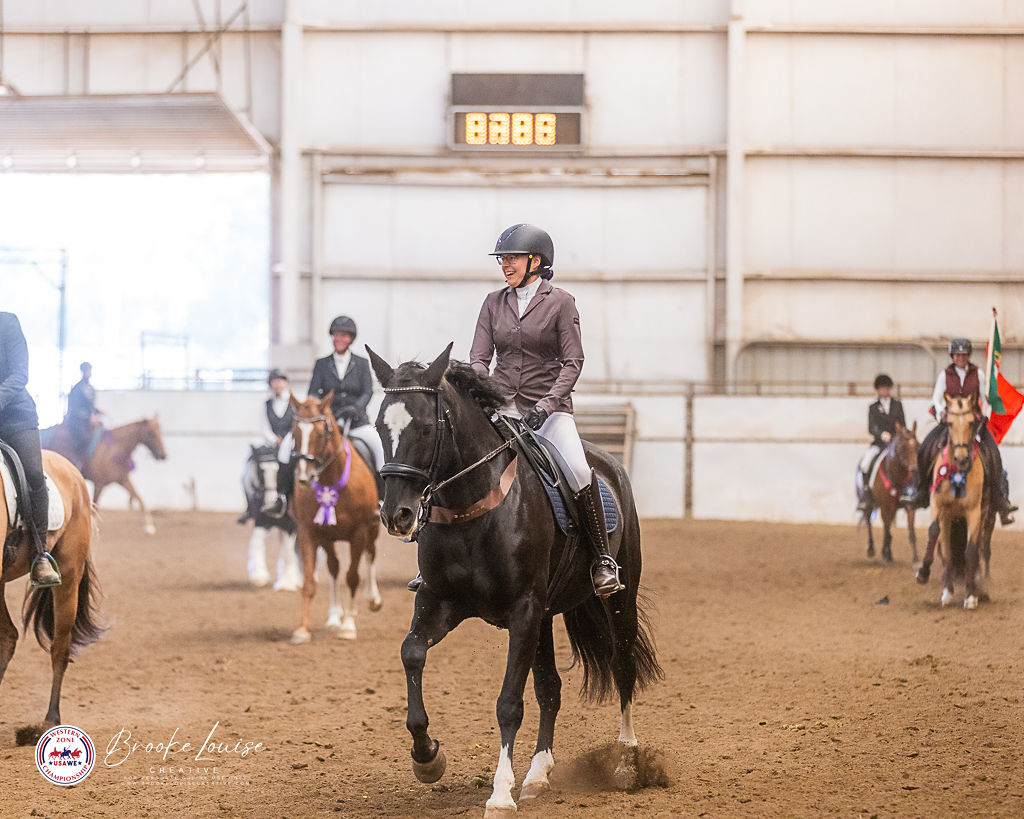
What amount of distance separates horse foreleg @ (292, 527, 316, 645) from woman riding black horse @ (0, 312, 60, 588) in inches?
121

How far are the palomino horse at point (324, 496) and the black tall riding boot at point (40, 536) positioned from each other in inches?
117

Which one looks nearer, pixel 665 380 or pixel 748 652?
pixel 748 652

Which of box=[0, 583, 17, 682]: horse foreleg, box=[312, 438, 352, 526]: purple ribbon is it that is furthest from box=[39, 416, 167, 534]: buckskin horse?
box=[0, 583, 17, 682]: horse foreleg

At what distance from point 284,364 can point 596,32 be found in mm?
7719

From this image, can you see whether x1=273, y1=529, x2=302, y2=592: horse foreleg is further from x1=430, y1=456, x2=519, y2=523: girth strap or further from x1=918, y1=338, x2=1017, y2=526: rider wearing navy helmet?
x1=430, y1=456, x2=519, y2=523: girth strap

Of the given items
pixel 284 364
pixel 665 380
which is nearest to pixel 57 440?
pixel 284 364

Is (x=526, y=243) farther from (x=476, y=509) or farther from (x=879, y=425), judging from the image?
(x=879, y=425)

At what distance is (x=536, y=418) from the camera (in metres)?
4.77

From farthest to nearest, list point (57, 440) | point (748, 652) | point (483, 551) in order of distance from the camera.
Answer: point (57, 440) → point (748, 652) → point (483, 551)

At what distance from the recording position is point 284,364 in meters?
19.5

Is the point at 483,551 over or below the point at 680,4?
below

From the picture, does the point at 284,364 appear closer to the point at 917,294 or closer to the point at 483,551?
the point at 917,294

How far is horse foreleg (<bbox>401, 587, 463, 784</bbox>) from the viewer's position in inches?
172

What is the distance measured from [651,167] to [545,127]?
1.94m
